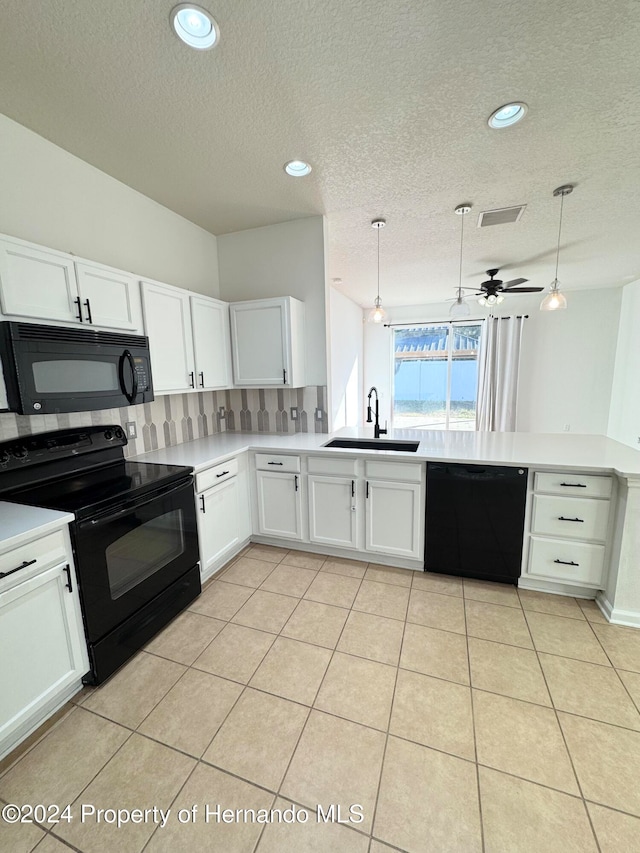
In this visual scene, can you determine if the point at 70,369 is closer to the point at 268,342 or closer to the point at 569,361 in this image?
Result: the point at 268,342

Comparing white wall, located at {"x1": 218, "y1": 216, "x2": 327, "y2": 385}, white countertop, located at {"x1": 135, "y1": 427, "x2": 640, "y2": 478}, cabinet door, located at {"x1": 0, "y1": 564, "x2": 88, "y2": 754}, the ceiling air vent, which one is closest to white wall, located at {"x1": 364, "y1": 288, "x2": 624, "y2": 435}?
the ceiling air vent

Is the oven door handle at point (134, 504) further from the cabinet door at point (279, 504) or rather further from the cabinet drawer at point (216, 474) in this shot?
the cabinet door at point (279, 504)

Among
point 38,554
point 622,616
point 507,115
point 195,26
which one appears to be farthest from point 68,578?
point 507,115

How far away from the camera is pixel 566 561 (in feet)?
7.16

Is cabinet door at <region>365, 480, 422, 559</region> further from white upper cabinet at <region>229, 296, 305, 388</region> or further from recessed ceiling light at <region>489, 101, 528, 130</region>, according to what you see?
recessed ceiling light at <region>489, 101, 528, 130</region>

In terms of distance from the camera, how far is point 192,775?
128 centimetres

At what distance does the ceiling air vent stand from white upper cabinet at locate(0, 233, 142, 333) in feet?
9.66

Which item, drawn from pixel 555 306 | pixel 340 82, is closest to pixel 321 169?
pixel 340 82

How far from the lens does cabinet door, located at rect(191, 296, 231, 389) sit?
2725 mm

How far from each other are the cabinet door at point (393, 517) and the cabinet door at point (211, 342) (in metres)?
1.57

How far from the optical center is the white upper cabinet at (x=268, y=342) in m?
2.92

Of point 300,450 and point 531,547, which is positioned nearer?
point 531,547

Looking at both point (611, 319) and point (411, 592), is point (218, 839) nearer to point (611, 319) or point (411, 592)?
point (411, 592)

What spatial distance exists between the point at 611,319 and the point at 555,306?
417cm
